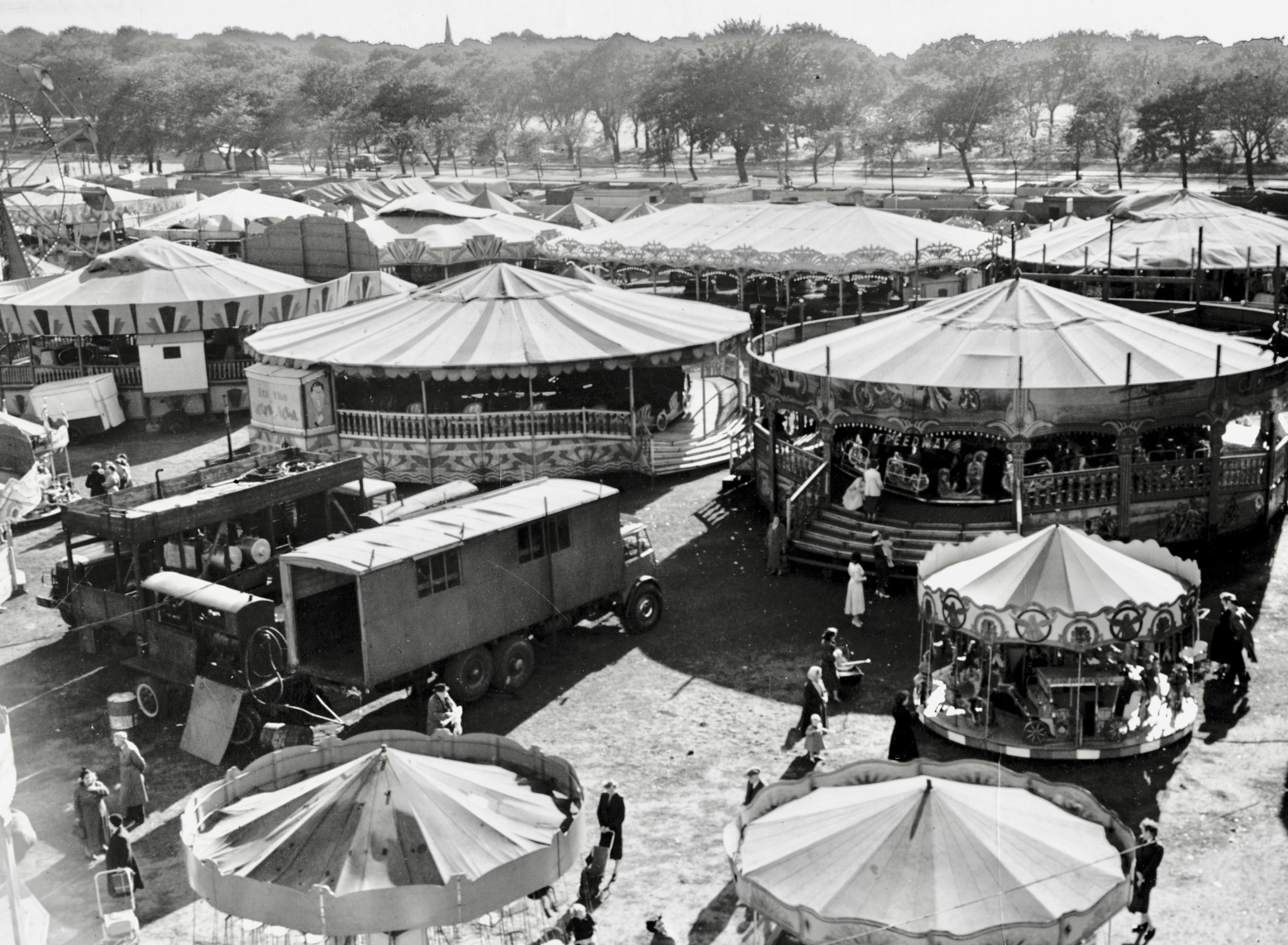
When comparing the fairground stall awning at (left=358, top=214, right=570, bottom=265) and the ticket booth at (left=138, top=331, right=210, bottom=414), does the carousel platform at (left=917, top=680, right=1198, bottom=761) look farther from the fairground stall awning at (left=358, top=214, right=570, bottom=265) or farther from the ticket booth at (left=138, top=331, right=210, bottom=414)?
the fairground stall awning at (left=358, top=214, right=570, bottom=265)

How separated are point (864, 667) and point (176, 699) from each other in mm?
9674

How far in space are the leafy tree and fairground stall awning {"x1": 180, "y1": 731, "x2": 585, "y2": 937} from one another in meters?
76.0

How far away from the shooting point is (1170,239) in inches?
1727

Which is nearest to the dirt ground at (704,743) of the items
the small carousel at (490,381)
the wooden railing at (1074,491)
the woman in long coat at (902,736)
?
the woman in long coat at (902,736)

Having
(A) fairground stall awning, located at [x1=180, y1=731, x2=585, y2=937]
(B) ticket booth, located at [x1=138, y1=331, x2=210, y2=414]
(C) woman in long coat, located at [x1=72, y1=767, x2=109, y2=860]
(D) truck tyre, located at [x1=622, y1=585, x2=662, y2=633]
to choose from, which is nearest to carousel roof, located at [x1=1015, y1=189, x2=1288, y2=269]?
(D) truck tyre, located at [x1=622, y1=585, x2=662, y2=633]

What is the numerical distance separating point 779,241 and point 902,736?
32198 mm

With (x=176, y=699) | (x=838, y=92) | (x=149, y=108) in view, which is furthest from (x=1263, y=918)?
(x=149, y=108)

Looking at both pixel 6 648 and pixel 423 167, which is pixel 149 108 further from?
pixel 6 648

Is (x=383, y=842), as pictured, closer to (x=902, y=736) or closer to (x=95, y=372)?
(x=902, y=736)

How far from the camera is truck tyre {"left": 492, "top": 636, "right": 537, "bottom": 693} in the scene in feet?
64.9

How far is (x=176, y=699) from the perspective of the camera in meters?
19.6

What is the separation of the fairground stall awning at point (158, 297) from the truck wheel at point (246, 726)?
22136 mm

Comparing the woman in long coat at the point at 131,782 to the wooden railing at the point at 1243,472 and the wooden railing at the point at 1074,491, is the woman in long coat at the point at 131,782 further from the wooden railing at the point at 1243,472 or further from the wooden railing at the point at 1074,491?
the wooden railing at the point at 1243,472

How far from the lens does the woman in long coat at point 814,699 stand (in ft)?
58.1
